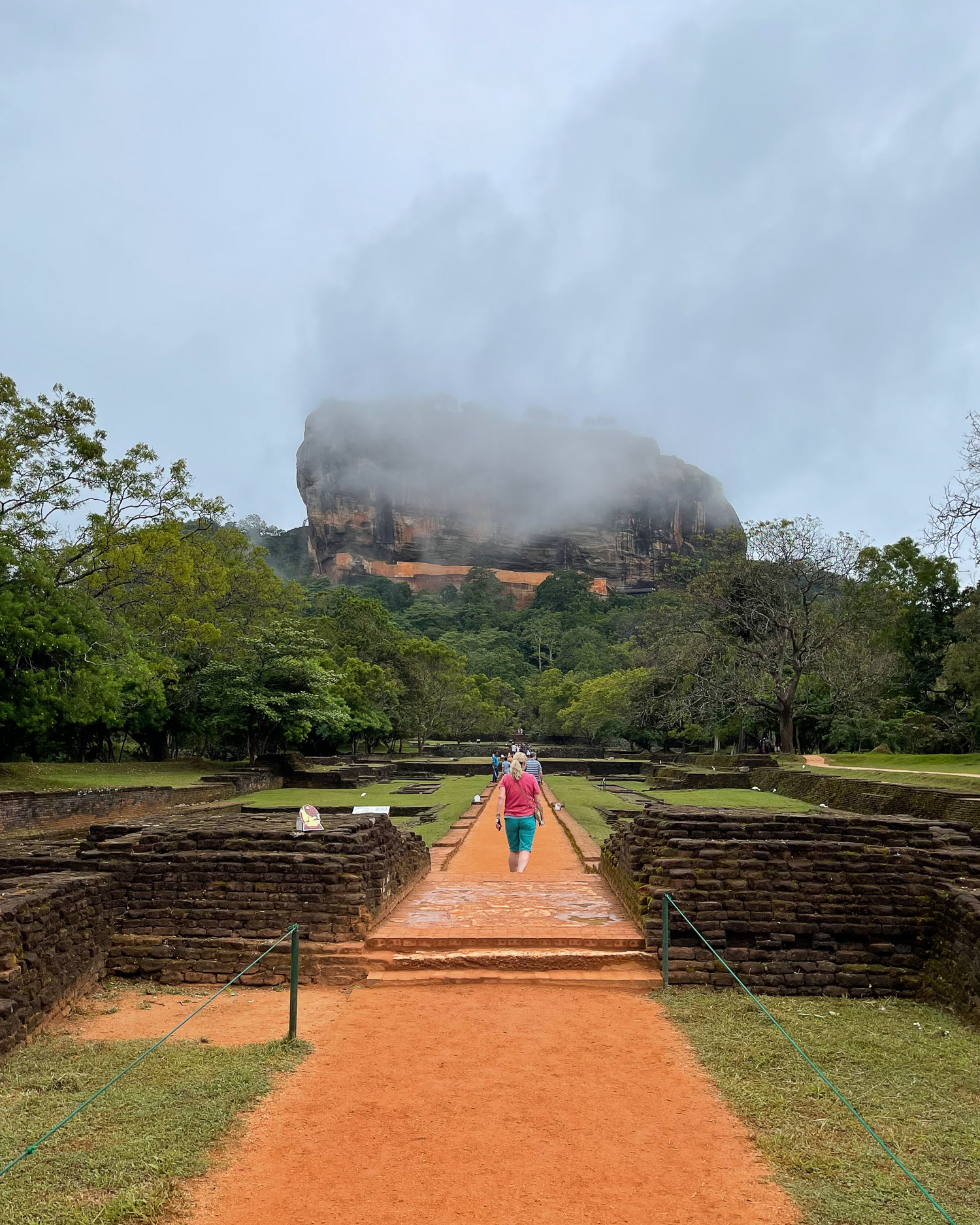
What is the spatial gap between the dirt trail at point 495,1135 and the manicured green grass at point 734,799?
462 inches

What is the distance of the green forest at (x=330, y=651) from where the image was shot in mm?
18781

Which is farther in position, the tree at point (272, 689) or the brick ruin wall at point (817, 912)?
the tree at point (272, 689)

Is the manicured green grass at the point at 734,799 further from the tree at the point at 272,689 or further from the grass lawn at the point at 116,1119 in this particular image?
the grass lawn at the point at 116,1119

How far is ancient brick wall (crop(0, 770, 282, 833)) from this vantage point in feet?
47.4

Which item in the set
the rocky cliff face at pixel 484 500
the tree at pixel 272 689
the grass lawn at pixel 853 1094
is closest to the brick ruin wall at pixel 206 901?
the grass lawn at pixel 853 1094

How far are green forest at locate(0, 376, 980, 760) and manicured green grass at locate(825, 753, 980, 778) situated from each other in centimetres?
231

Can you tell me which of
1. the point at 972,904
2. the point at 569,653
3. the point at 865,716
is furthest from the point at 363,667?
the point at 569,653

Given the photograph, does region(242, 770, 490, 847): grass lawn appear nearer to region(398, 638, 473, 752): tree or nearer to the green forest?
the green forest

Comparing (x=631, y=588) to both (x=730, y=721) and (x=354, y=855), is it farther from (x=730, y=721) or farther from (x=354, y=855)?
(x=354, y=855)

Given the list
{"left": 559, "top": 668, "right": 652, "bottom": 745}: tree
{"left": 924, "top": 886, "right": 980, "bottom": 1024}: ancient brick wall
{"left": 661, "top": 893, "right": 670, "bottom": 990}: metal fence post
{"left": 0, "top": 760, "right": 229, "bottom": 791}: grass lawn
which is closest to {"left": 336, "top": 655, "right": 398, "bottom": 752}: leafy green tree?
{"left": 0, "top": 760, "right": 229, "bottom": 791}: grass lawn

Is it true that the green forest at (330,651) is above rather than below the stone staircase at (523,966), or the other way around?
above

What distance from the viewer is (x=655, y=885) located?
6453mm

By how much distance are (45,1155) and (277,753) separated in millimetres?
25126

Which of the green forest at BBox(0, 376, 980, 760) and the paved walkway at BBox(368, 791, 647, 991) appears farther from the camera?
the green forest at BBox(0, 376, 980, 760)
